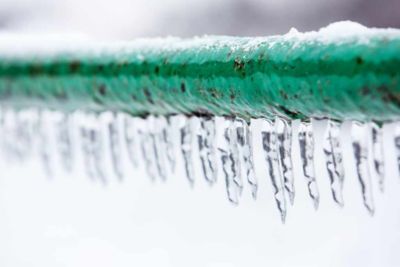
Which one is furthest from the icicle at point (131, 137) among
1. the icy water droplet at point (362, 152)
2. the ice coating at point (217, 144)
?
the icy water droplet at point (362, 152)

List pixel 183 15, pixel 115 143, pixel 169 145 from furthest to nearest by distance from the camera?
pixel 183 15, pixel 115 143, pixel 169 145

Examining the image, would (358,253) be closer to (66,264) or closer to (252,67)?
(66,264)

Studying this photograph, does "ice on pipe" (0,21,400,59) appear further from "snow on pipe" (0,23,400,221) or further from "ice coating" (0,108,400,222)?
"ice coating" (0,108,400,222)

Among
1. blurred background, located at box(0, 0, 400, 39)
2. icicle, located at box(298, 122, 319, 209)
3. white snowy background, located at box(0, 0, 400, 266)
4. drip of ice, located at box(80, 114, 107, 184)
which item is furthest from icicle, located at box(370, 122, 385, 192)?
blurred background, located at box(0, 0, 400, 39)

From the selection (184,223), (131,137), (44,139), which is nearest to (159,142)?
(131,137)

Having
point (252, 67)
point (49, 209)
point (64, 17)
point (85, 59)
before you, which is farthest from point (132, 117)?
point (64, 17)

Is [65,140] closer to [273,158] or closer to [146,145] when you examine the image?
[146,145]
